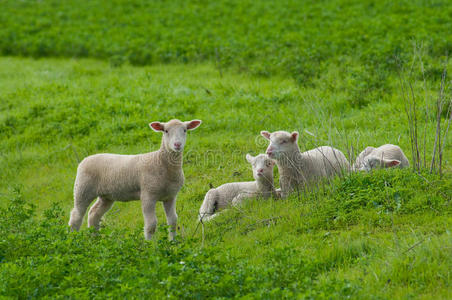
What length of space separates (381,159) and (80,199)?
4.45 meters

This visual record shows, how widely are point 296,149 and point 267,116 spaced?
3963 mm

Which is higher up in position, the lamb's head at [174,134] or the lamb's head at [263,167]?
the lamb's head at [174,134]

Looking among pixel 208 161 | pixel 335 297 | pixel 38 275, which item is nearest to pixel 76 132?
pixel 208 161

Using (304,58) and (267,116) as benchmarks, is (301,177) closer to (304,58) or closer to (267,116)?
(267,116)

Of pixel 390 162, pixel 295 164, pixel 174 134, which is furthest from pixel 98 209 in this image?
pixel 390 162

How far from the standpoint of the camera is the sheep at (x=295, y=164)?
8109 mm

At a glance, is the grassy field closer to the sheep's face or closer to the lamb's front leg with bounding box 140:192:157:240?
the lamb's front leg with bounding box 140:192:157:240

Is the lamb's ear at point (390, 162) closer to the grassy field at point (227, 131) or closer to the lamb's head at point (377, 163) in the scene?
the lamb's head at point (377, 163)

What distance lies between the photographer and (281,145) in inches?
320

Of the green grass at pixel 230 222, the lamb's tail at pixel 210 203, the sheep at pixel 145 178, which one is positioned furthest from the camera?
the lamb's tail at pixel 210 203

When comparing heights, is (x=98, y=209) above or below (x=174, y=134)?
below

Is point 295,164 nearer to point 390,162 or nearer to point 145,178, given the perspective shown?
point 390,162

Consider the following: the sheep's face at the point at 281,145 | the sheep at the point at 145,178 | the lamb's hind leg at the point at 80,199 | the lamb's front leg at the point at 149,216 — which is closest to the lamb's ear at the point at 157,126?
the sheep at the point at 145,178

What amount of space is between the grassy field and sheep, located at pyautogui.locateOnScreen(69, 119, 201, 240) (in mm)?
434
